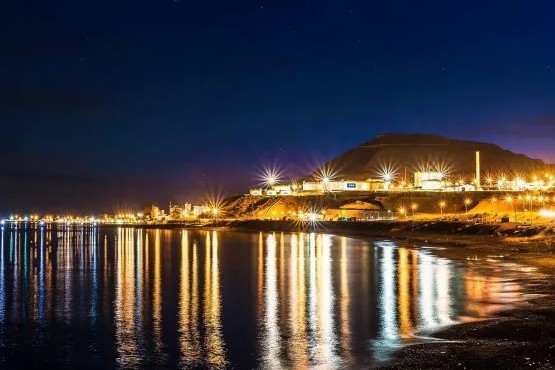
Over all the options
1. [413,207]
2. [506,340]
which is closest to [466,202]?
[413,207]

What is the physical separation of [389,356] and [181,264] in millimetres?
33450

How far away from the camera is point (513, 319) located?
67.5 ft

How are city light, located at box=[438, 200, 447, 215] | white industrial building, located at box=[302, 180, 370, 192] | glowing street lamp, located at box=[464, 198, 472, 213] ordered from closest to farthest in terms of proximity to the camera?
1. glowing street lamp, located at box=[464, 198, 472, 213]
2. city light, located at box=[438, 200, 447, 215]
3. white industrial building, located at box=[302, 180, 370, 192]

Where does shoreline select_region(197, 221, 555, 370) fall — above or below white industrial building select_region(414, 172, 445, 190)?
below

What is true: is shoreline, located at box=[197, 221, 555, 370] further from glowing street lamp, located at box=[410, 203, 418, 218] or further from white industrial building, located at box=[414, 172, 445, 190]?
white industrial building, located at box=[414, 172, 445, 190]

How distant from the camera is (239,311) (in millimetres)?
24438

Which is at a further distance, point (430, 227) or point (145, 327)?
point (430, 227)

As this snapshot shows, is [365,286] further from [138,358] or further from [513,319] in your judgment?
[138,358]

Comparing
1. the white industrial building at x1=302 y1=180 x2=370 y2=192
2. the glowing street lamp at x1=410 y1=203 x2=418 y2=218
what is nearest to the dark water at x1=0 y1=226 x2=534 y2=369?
the glowing street lamp at x1=410 y1=203 x2=418 y2=218

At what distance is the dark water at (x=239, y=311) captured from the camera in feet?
55.4

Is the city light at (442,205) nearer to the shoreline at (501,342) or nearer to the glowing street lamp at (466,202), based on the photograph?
the glowing street lamp at (466,202)

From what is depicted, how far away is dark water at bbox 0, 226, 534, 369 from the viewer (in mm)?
16875

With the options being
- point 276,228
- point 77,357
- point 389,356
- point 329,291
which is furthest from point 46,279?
point 276,228

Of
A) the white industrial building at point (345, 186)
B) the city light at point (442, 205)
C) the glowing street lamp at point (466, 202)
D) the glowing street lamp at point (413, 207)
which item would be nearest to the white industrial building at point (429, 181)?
the white industrial building at point (345, 186)
